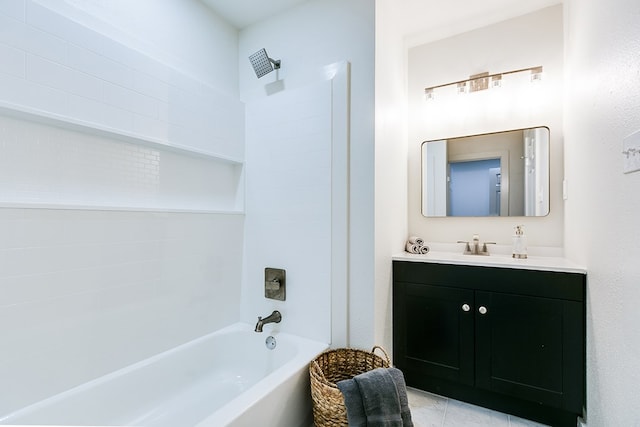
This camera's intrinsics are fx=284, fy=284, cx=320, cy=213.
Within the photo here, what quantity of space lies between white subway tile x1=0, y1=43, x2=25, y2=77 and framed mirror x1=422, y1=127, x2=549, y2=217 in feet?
7.94

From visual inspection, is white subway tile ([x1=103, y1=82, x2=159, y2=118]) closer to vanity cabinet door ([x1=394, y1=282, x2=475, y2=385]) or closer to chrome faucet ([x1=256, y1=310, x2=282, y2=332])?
chrome faucet ([x1=256, y1=310, x2=282, y2=332])

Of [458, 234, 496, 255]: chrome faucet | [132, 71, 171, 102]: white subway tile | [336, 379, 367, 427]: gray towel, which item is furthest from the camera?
[458, 234, 496, 255]: chrome faucet

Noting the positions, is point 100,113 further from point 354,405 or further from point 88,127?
point 354,405

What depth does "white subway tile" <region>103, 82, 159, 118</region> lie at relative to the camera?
1.44 m

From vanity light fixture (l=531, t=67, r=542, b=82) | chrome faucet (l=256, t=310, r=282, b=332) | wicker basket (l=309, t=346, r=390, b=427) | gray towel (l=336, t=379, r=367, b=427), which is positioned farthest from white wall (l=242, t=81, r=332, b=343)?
vanity light fixture (l=531, t=67, r=542, b=82)

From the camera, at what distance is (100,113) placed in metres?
1.41

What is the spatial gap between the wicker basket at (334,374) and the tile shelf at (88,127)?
1.49 m

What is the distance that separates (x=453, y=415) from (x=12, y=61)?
9.24 ft

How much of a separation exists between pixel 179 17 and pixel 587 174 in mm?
2557

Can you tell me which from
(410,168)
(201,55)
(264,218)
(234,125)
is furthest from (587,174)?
(201,55)

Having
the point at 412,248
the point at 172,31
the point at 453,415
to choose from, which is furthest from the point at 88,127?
the point at 453,415

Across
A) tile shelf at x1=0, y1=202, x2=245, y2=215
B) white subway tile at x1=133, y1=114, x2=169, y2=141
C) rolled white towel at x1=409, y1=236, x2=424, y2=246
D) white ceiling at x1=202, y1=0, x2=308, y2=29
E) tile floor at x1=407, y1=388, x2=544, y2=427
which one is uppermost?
white ceiling at x1=202, y1=0, x2=308, y2=29

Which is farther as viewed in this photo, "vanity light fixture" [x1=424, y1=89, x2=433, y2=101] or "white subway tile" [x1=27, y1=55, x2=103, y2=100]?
"vanity light fixture" [x1=424, y1=89, x2=433, y2=101]

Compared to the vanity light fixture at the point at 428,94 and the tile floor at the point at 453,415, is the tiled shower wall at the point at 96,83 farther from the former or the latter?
the tile floor at the point at 453,415
